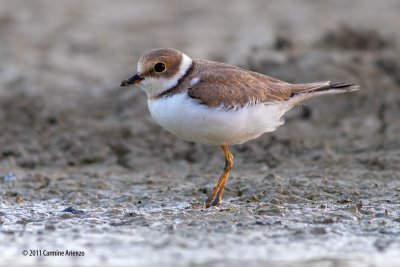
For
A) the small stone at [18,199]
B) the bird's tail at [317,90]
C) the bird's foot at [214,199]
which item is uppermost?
the bird's tail at [317,90]

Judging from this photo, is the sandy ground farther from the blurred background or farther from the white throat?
the white throat

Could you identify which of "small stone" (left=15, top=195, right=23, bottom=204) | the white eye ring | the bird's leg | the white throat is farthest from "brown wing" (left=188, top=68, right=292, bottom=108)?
"small stone" (left=15, top=195, right=23, bottom=204)

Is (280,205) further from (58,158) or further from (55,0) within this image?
(55,0)

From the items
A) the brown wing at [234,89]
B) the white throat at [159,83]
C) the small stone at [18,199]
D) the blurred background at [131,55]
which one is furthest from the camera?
the blurred background at [131,55]

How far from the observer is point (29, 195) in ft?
26.9

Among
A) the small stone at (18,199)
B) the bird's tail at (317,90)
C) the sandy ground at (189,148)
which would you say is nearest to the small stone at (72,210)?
the sandy ground at (189,148)

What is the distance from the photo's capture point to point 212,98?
23.3 feet

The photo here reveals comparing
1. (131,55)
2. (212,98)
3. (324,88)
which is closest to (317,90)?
(324,88)

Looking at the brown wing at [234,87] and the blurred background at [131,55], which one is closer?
the brown wing at [234,87]

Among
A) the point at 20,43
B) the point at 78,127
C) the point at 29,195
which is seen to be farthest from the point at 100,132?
the point at 20,43

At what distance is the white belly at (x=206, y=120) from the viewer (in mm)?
7020

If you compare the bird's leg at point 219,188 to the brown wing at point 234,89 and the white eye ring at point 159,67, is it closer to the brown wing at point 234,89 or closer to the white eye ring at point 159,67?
the brown wing at point 234,89

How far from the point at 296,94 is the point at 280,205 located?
3.45 ft

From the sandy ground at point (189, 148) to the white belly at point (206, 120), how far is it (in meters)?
0.67
